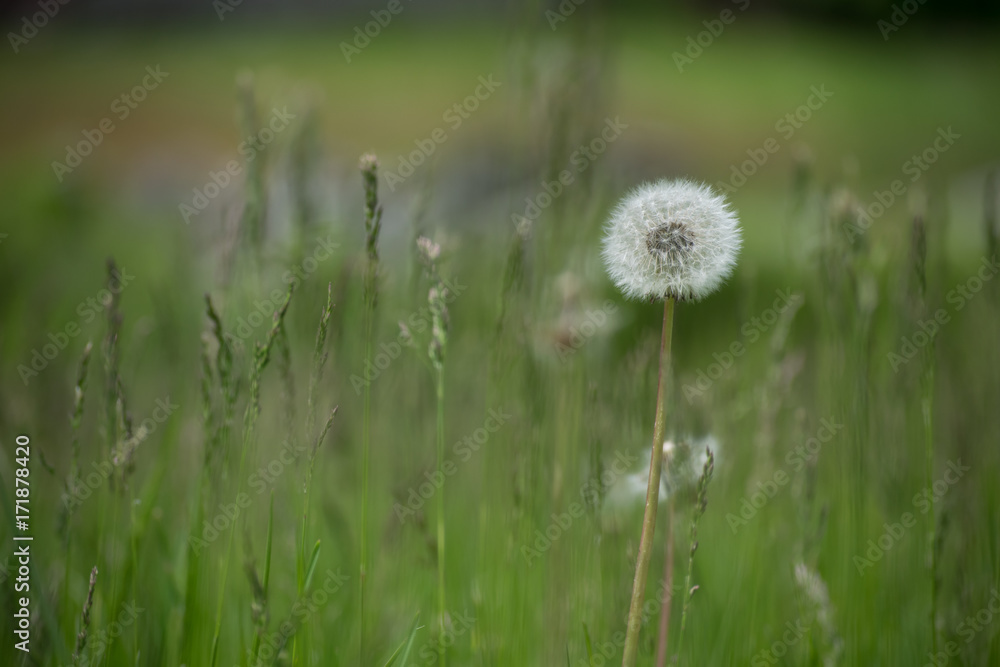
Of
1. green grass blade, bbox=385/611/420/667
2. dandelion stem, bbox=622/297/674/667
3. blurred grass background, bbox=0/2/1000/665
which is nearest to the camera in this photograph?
dandelion stem, bbox=622/297/674/667

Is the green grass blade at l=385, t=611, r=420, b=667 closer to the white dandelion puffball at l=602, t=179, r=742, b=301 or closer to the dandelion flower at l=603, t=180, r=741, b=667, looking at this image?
the dandelion flower at l=603, t=180, r=741, b=667

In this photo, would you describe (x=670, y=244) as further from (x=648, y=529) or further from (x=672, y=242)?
(x=648, y=529)

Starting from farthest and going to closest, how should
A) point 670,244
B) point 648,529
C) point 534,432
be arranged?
1. point 534,432
2. point 670,244
3. point 648,529

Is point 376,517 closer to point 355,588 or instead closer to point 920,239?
point 355,588

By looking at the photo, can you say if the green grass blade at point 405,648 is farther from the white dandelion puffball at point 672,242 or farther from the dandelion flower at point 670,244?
the white dandelion puffball at point 672,242

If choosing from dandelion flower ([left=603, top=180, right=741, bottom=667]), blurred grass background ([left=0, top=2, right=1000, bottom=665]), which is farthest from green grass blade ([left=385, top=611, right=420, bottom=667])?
dandelion flower ([left=603, top=180, right=741, bottom=667])

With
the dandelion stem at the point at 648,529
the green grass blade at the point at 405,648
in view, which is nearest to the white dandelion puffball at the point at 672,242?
the dandelion stem at the point at 648,529

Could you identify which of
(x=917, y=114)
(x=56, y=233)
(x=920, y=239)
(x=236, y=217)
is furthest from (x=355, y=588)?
(x=917, y=114)

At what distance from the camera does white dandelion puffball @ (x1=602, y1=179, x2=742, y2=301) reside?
0.84m

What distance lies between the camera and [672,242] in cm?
88

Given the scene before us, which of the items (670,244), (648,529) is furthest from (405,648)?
(670,244)

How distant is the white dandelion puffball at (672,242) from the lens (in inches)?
33.1

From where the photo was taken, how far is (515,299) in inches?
55.3

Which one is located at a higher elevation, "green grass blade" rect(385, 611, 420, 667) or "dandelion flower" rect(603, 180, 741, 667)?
"dandelion flower" rect(603, 180, 741, 667)
